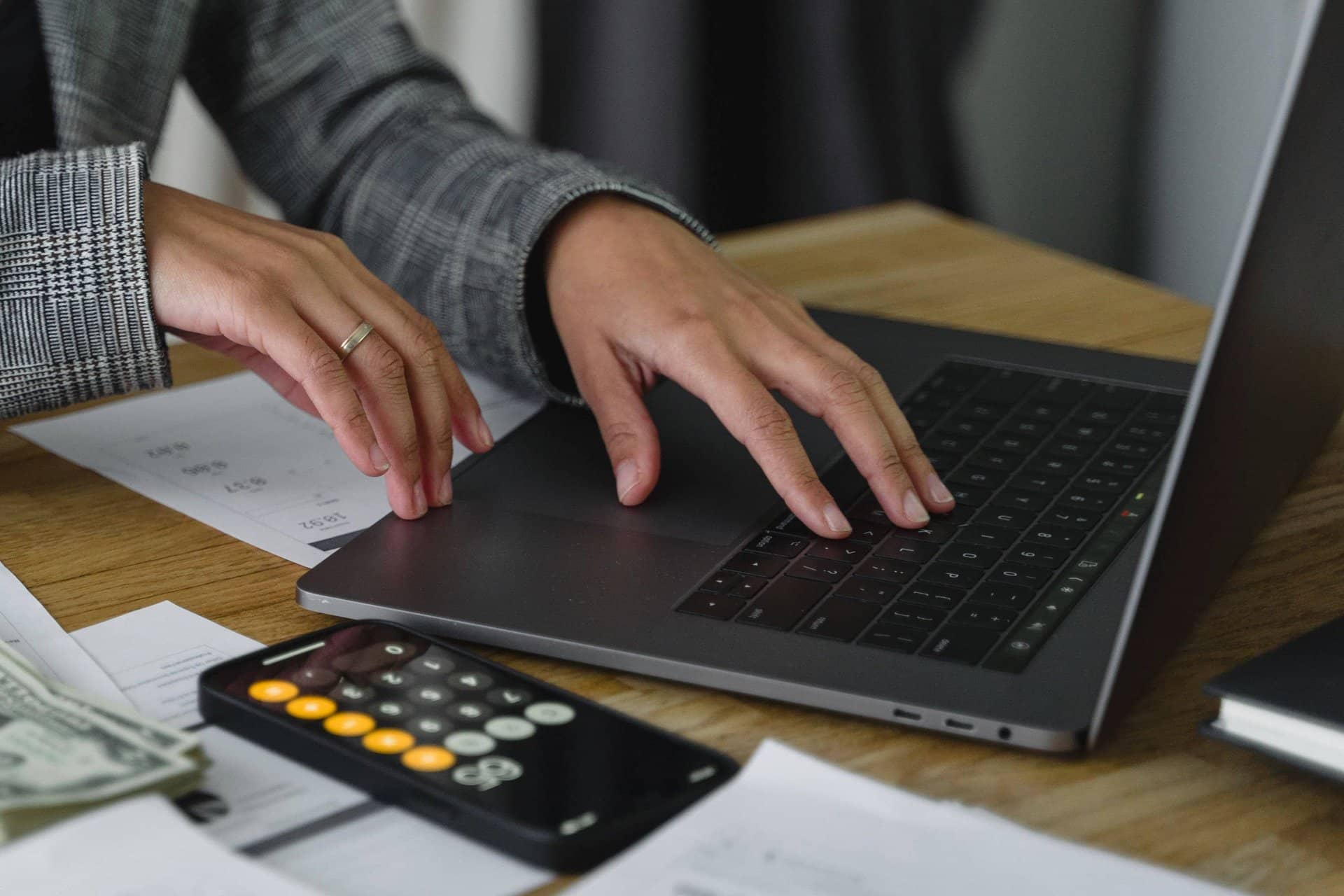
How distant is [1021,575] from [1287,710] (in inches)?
5.8

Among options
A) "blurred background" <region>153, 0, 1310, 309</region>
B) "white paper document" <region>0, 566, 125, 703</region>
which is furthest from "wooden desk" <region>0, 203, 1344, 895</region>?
"blurred background" <region>153, 0, 1310, 309</region>

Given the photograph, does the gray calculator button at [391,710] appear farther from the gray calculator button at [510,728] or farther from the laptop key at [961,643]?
the laptop key at [961,643]

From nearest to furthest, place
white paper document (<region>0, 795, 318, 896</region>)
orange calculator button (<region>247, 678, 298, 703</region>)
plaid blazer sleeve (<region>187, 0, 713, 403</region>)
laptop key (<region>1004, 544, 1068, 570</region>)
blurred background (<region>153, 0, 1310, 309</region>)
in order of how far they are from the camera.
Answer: white paper document (<region>0, 795, 318, 896</region>) → orange calculator button (<region>247, 678, 298, 703</region>) → laptop key (<region>1004, 544, 1068, 570</region>) → plaid blazer sleeve (<region>187, 0, 713, 403</region>) → blurred background (<region>153, 0, 1310, 309</region>)

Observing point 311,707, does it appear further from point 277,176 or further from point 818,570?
point 277,176

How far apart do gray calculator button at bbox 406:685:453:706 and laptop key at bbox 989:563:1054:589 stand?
0.73 ft

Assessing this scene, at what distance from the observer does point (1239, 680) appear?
0.45 meters

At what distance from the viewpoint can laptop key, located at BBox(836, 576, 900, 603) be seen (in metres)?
0.56

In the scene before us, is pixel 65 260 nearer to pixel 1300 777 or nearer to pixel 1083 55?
pixel 1300 777

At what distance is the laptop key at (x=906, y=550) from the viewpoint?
0.60m

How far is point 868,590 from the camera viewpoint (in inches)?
22.3

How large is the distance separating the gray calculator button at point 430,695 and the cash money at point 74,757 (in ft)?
0.23

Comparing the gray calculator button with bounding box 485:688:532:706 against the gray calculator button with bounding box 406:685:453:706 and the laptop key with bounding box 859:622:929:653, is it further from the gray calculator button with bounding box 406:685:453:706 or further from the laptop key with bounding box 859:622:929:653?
the laptop key with bounding box 859:622:929:653

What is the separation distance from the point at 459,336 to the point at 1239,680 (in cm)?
54

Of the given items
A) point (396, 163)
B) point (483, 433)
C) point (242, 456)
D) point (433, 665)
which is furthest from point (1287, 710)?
point (396, 163)
